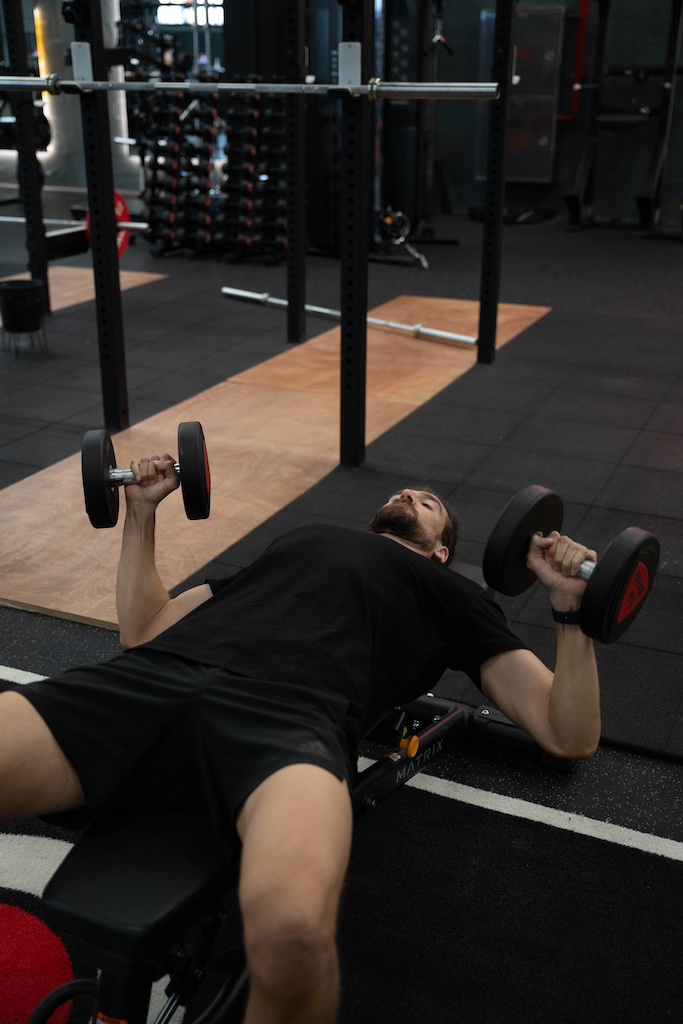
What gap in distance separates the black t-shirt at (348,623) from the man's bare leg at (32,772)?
0.24m

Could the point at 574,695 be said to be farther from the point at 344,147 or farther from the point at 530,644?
the point at 344,147

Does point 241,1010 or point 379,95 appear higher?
point 379,95

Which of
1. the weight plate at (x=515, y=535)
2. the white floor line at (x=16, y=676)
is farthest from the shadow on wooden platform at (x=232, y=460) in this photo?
the weight plate at (x=515, y=535)

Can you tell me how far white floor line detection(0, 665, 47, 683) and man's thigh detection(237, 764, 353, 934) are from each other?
123 centimetres

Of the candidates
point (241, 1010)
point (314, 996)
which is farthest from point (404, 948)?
point (314, 996)

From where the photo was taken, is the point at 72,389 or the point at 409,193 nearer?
the point at 72,389

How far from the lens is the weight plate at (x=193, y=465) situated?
194cm

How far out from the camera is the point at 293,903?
4.02 ft

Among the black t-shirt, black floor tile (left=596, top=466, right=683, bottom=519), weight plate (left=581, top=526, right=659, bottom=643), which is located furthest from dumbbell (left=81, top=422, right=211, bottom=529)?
black floor tile (left=596, top=466, right=683, bottom=519)

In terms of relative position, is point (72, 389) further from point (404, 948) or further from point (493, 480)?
point (404, 948)

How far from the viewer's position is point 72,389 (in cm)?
485

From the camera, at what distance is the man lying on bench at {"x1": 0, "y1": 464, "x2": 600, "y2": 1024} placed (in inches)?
49.8

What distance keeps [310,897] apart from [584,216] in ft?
29.7

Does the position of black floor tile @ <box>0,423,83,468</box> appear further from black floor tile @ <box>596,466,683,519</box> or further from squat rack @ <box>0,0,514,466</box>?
black floor tile @ <box>596,466,683,519</box>
